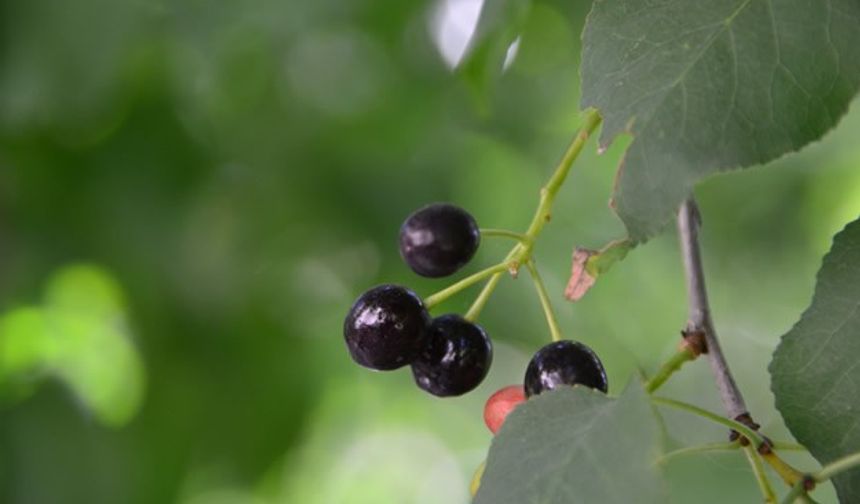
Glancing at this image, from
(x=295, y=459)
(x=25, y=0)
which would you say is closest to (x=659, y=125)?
(x=25, y=0)

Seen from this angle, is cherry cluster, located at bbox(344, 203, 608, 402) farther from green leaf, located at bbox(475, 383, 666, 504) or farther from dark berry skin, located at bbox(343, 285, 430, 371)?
green leaf, located at bbox(475, 383, 666, 504)

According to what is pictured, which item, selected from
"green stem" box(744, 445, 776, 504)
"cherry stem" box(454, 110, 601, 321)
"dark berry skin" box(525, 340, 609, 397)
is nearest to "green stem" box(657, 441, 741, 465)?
"green stem" box(744, 445, 776, 504)

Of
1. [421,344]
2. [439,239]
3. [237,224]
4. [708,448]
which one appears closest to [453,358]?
[421,344]

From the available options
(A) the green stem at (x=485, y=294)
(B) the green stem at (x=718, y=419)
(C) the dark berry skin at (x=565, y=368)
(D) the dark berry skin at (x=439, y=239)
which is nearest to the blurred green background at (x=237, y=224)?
(D) the dark berry skin at (x=439, y=239)

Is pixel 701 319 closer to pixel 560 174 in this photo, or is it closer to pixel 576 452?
pixel 560 174

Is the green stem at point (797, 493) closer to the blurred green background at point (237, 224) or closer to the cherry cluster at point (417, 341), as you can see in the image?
the cherry cluster at point (417, 341)

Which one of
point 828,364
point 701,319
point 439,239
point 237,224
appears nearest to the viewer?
point 828,364

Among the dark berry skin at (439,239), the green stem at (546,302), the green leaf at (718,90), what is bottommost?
the dark berry skin at (439,239)
